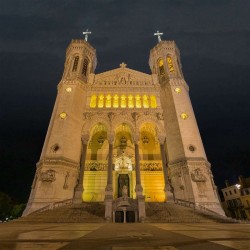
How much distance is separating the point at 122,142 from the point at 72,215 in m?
12.2

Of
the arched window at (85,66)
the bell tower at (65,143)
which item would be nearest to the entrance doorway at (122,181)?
the bell tower at (65,143)

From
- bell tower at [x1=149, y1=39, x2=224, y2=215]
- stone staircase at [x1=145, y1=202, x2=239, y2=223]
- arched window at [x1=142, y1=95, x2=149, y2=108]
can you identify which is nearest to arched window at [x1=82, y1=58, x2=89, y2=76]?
arched window at [x1=142, y1=95, x2=149, y2=108]

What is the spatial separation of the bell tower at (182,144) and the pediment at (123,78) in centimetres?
186

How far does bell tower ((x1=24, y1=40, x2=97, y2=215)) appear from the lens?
1686 centimetres

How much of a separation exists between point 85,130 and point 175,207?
1278 cm

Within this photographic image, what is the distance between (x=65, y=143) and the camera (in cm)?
1970

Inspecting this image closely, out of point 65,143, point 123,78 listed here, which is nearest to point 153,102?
point 123,78

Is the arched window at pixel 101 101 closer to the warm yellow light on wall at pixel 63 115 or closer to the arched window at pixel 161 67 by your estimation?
the warm yellow light on wall at pixel 63 115

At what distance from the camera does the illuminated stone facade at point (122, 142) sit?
17519 millimetres

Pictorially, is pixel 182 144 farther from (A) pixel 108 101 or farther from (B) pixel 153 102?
(A) pixel 108 101

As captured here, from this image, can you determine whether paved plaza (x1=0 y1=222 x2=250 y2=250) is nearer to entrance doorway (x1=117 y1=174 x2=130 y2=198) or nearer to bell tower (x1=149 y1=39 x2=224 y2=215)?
bell tower (x1=149 y1=39 x2=224 y2=215)

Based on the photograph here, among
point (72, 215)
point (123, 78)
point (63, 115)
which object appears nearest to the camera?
point (72, 215)

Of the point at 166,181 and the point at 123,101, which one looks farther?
the point at 123,101

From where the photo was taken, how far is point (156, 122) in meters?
22.6
